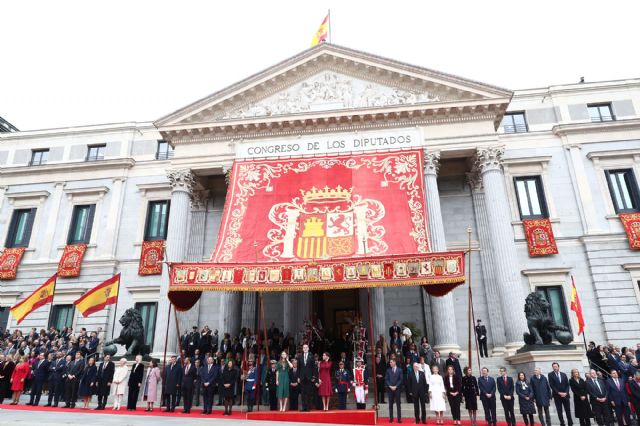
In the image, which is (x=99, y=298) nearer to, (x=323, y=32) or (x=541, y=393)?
(x=541, y=393)

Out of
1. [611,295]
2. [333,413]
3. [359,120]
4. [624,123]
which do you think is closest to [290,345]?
[333,413]

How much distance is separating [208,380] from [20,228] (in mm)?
19767

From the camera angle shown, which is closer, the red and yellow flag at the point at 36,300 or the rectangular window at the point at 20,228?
the red and yellow flag at the point at 36,300

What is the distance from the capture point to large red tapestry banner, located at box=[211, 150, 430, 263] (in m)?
15.4

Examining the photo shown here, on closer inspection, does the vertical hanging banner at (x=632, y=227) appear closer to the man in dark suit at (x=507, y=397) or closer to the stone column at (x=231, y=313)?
the man in dark suit at (x=507, y=397)

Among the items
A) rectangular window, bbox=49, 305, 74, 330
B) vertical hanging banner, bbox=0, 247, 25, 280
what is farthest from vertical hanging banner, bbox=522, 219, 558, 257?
vertical hanging banner, bbox=0, 247, 25, 280


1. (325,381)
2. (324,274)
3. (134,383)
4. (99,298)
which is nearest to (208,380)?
(134,383)

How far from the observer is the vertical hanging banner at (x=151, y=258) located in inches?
913

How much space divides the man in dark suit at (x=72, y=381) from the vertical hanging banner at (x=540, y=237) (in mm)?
19352

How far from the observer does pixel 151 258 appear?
2345 centimetres

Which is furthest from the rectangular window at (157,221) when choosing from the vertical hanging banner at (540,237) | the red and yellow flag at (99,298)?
the vertical hanging banner at (540,237)

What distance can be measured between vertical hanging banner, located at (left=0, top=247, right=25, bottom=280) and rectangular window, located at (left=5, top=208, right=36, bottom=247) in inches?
24.5

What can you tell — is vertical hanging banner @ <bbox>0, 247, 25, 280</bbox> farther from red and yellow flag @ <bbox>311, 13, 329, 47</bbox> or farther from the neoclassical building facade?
red and yellow flag @ <bbox>311, 13, 329, 47</bbox>

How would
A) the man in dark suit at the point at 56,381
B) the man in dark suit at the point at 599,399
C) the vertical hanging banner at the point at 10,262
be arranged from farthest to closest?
the vertical hanging banner at the point at 10,262, the man in dark suit at the point at 56,381, the man in dark suit at the point at 599,399
